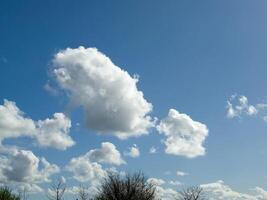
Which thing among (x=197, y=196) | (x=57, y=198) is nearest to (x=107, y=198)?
(x=57, y=198)

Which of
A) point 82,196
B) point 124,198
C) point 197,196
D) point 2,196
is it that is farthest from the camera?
point 197,196

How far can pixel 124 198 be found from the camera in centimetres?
7500

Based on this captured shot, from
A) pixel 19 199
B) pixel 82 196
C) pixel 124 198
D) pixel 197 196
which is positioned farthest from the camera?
pixel 197 196

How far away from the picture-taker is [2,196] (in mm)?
36625

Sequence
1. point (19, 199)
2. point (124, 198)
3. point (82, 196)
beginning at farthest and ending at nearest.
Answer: point (82, 196) → point (124, 198) → point (19, 199)

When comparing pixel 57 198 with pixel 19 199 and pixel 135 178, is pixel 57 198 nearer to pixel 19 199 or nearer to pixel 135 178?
pixel 135 178

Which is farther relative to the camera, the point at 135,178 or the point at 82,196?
the point at 82,196

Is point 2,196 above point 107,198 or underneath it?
underneath

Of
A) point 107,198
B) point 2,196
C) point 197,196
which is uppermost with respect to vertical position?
point 197,196

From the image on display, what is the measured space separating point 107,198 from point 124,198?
272cm

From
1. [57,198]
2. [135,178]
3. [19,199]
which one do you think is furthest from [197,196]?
[19,199]

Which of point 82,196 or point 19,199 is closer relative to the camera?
point 19,199

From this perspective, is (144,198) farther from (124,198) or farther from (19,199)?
(19,199)

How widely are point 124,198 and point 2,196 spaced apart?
40.1 m
